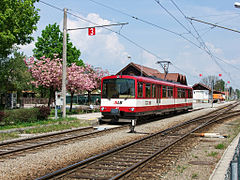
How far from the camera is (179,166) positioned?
7.97 meters

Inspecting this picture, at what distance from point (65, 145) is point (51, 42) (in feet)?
122

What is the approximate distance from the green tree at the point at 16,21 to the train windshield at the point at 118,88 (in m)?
6.67

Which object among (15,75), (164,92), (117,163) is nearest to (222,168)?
(117,163)

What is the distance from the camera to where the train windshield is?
61.0 feet

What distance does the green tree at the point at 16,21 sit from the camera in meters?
18.9

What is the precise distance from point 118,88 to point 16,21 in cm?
808

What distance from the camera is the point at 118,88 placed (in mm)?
19031

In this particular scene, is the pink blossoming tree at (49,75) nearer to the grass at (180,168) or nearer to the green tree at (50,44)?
the green tree at (50,44)

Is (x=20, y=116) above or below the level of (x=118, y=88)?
below

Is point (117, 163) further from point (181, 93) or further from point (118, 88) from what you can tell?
point (181, 93)

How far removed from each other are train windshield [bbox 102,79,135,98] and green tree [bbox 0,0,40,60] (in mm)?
6667

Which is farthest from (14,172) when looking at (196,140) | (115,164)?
(196,140)

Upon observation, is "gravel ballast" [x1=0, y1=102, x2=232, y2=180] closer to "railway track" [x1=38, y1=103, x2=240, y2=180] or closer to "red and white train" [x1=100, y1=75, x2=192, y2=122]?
"railway track" [x1=38, y1=103, x2=240, y2=180]

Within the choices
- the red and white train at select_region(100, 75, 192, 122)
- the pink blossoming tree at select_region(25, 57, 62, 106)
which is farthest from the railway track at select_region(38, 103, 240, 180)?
the pink blossoming tree at select_region(25, 57, 62, 106)
